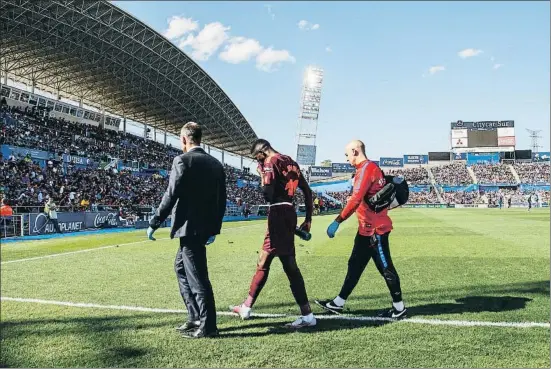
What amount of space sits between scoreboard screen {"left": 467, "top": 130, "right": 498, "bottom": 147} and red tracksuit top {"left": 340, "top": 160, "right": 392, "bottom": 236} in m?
85.4

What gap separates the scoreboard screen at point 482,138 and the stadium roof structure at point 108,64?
4366 centimetres

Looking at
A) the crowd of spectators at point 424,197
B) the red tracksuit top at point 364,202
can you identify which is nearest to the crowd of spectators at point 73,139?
the red tracksuit top at point 364,202

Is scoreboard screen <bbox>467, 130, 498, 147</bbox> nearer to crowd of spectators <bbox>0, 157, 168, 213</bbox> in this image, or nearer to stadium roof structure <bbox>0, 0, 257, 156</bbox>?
stadium roof structure <bbox>0, 0, 257, 156</bbox>

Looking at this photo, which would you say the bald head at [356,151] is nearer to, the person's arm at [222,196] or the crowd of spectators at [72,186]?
the person's arm at [222,196]

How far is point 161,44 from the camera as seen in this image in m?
41.1

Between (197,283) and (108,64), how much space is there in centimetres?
4243

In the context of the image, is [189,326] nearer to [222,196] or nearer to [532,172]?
[222,196]

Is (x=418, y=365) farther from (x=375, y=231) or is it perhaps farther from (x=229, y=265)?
(x=229, y=265)

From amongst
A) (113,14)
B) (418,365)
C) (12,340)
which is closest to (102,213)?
(113,14)

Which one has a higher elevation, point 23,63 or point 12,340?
point 23,63

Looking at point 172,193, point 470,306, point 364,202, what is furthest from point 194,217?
point 470,306

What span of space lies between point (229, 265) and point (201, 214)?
5356mm

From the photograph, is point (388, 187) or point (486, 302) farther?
point (486, 302)

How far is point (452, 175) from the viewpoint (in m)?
86.1
